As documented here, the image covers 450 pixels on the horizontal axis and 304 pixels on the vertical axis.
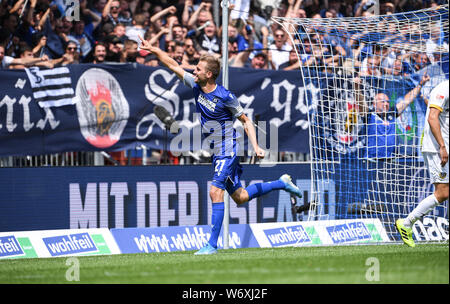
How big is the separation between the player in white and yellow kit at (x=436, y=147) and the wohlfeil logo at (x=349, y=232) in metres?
2.56

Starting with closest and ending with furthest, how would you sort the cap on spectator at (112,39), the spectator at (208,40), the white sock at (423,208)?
the white sock at (423,208), the cap on spectator at (112,39), the spectator at (208,40)

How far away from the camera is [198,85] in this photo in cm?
923

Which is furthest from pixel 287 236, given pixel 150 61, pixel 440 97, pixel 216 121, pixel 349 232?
pixel 440 97

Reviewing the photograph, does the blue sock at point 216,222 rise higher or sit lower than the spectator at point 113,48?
lower

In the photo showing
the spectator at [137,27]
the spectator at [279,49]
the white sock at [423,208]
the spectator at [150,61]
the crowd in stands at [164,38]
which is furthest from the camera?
the spectator at [279,49]

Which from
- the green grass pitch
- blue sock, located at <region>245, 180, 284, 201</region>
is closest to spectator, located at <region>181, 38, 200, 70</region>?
blue sock, located at <region>245, 180, 284, 201</region>

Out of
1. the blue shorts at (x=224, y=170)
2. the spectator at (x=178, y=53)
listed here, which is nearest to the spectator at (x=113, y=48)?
the spectator at (x=178, y=53)

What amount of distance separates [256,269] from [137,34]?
6825 millimetres

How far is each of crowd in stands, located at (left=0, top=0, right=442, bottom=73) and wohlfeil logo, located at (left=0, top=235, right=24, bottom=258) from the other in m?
2.79

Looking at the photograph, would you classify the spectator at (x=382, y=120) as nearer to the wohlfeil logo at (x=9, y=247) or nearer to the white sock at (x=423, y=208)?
the white sock at (x=423, y=208)

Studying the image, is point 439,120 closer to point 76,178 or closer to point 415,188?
point 415,188

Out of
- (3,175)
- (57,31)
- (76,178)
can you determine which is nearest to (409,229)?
(76,178)

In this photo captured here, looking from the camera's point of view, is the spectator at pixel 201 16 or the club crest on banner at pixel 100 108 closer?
the club crest on banner at pixel 100 108

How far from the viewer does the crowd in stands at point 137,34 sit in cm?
1259
